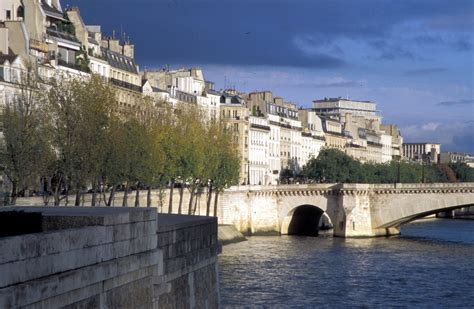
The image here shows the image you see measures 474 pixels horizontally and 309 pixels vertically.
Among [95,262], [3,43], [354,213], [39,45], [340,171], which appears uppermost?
[39,45]

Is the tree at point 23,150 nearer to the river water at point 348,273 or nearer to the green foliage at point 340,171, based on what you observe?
the river water at point 348,273

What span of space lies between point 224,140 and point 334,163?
3794cm

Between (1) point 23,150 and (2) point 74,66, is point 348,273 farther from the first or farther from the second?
(2) point 74,66

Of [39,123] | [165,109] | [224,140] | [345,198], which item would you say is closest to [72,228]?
[39,123]

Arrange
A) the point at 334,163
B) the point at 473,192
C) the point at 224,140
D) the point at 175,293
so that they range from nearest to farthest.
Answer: the point at 175,293 < the point at 224,140 < the point at 473,192 < the point at 334,163

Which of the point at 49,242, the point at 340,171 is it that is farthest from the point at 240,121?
the point at 49,242

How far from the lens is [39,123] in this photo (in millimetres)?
41406

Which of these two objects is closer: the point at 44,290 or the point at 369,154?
the point at 44,290

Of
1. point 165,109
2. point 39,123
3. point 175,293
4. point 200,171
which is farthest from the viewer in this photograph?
point 165,109

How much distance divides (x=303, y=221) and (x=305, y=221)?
0.47 meters

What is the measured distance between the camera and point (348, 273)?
50438 millimetres

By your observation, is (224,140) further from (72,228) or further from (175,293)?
(72,228)

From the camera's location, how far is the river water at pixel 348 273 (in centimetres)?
4075

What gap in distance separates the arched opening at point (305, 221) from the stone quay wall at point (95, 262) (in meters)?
60.1
